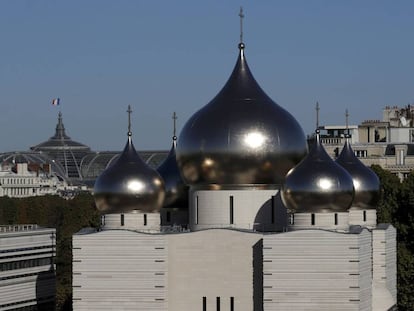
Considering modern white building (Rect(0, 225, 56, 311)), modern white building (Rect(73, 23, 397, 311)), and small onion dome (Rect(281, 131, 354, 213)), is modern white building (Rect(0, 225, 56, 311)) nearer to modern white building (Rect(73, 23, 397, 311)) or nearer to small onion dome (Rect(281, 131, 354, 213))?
modern white building (Rect(73, 23, 397, 311))

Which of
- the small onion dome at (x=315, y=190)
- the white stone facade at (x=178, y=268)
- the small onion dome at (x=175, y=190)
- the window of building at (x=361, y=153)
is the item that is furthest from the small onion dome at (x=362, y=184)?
the window of building at (x=361, y=153)

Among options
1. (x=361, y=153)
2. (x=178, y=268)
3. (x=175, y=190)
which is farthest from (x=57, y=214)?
(x=178, y=268)

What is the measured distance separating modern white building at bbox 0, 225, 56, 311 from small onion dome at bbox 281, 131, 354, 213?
17.6m

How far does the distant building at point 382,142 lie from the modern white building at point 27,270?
5495 centimetres

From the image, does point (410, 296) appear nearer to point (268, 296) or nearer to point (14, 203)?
point (268, 296)

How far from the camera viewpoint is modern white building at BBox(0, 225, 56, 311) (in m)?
75.5

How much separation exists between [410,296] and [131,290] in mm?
23994

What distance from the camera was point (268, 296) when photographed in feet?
203

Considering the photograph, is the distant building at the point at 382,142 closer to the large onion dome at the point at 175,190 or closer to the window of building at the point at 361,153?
the window of building at the point at 361,153

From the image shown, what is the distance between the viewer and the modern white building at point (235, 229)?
2430 inches

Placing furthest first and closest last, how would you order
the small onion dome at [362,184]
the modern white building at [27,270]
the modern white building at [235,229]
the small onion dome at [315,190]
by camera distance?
1. the modern white building at [27,270]
2. the small onion dome at [362,184]
3. the small onion dome at [315,190]
4. the modern white building at [235,229]

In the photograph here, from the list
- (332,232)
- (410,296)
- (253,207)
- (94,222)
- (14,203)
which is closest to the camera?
(332,232)

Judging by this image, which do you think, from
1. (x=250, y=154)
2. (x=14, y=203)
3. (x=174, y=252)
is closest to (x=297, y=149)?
(x=250, y=154)

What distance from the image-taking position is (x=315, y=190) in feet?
205
